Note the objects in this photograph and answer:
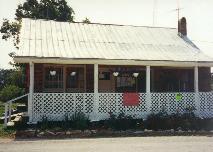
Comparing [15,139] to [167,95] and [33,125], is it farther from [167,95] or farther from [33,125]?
[167,95]

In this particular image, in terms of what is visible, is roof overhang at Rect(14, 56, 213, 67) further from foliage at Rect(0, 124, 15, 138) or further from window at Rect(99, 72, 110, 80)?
window at Rect(99, 72, 110, 80)

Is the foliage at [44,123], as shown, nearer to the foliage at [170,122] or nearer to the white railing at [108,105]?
the white railing at [108,105]

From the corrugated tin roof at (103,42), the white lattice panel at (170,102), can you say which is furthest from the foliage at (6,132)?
the white lattice panel at (170,102)

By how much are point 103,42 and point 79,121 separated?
6113mm

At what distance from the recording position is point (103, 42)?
20.7m

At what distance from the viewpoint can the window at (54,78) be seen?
20.0 metres

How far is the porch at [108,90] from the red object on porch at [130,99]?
0.11 metres

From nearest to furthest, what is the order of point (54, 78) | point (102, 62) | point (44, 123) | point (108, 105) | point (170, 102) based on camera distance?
point (44, 123), point (102, 62), point (108, 105), point (170, 102), point (54, 78)

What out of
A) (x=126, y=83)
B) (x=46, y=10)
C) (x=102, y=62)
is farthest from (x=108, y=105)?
(x=46, y=10)

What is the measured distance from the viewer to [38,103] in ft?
54.2

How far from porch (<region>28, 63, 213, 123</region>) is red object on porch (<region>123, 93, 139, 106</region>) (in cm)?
11

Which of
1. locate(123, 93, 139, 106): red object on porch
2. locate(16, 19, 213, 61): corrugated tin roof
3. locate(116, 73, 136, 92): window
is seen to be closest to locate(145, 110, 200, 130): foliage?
locate(123, 93, 139, 106): red object on porch

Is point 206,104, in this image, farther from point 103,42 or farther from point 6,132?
point 6,132

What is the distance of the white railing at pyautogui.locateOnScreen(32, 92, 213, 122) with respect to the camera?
16594 mm
